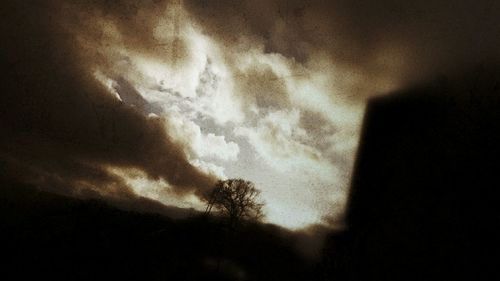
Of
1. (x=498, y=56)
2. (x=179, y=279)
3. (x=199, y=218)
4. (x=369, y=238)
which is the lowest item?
(x=179, y=279)

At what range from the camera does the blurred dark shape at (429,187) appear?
30.4 feet

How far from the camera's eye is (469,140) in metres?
10.3

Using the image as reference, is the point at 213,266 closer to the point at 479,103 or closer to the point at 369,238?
the point at 369,238

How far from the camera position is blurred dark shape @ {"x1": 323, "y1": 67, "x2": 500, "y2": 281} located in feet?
30.4

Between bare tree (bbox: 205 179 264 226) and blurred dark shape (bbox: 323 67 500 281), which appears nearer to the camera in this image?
blurred dark shape (bbox: 323 67 500 281)

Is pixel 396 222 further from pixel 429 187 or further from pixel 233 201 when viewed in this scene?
pixel 233 201

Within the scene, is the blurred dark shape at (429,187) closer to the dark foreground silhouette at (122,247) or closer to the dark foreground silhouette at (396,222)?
the dark foreground silhouette at (396,222)

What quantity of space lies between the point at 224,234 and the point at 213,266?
172 inches

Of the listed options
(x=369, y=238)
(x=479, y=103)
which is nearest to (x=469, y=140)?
(x=479, y=103)

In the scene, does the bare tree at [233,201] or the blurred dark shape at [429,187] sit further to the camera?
the bare tree at [233,201]

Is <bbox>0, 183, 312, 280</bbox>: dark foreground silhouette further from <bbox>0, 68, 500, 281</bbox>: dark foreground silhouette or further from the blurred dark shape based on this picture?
the blurred dark shape

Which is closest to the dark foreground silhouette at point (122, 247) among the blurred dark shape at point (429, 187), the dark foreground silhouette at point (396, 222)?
the dark foreground silhouette at point (396, 222)

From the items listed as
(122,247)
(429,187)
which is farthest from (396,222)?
(122,247)

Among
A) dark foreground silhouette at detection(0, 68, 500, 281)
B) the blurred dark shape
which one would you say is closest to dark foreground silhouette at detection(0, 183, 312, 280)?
dark foreground silhouette at detection(0, 68, 500, 281)
